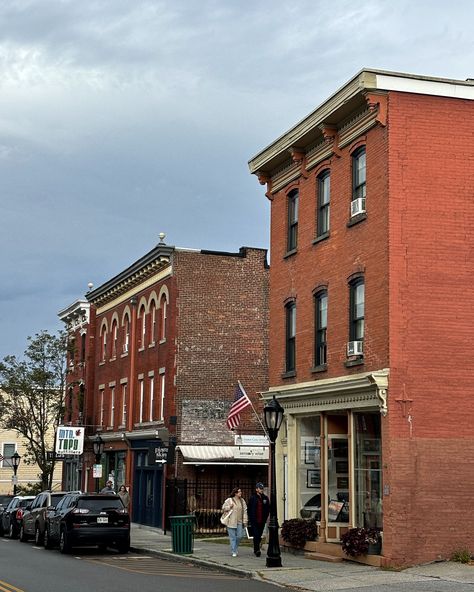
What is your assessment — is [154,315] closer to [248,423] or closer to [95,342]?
[248,423]

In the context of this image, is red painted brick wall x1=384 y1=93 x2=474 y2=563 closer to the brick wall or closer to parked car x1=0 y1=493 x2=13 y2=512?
the brick wall

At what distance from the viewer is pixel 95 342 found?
50312 millimetres

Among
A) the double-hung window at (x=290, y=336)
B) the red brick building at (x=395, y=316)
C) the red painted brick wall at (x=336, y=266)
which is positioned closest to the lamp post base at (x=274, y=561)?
the red brick building at (x=395, y=316)

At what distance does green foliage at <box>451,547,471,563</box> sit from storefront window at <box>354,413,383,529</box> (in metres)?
1.89

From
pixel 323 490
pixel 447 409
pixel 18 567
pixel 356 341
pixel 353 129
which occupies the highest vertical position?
pixel 353 129

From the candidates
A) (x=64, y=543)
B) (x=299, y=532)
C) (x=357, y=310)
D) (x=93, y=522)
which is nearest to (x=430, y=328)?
(x=357, y=310)

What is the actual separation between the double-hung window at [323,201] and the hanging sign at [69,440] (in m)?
21.5

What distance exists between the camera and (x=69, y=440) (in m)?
44.0

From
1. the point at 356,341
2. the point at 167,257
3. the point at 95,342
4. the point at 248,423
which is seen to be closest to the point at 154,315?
the point at 167,257

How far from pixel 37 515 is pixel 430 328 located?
52.2 ft

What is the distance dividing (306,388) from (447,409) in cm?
486

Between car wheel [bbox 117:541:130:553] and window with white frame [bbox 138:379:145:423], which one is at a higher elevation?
window with white frame [bbox 138:379:145:423]

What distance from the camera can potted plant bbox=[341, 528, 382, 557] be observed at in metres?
21.8

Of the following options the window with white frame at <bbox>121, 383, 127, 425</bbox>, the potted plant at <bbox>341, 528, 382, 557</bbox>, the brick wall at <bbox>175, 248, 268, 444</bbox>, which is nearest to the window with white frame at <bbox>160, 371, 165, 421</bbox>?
the brick wall at <bbox>175, 248, 268, 444</bbox>
